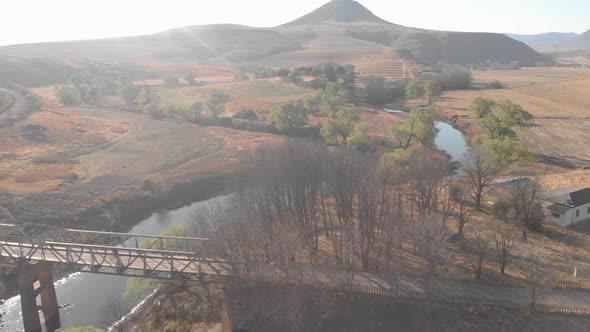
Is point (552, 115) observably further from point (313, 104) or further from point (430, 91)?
point (313, 104)

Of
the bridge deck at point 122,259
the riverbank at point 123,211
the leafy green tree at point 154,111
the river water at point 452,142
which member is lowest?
the riverbank at point 123,211

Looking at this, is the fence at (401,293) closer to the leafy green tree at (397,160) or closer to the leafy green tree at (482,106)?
the leafy green tree at (397,160)

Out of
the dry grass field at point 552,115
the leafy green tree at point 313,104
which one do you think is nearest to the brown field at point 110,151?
the leafy green tree at point 313,104

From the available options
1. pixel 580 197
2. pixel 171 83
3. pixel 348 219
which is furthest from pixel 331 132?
pixel 171 83

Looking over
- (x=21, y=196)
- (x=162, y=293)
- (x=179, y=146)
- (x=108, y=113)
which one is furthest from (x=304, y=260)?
(x=108, y=113)

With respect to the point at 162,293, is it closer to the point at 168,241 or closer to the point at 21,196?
the point at 168,241

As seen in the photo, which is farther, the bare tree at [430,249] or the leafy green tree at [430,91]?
the leafy green tree at [430,91]

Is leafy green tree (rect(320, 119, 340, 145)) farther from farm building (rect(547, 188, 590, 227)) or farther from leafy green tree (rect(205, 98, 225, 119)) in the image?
farm building (rect(547, 188, 590, 227))
